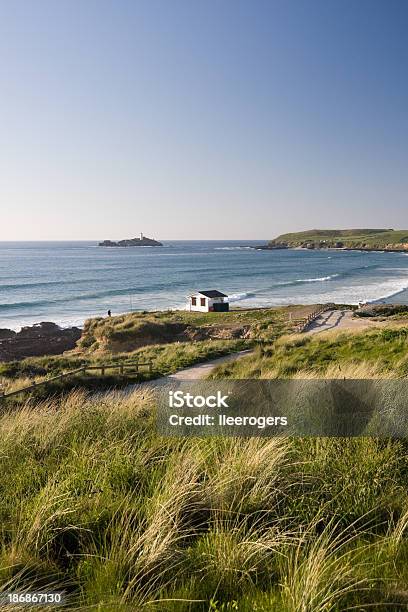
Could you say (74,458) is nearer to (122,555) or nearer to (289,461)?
(122,555)

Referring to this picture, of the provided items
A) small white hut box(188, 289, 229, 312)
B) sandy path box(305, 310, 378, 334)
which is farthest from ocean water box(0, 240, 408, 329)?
sandy path box(305, 310, 378, 334)

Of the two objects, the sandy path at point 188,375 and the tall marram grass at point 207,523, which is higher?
the tall marram grass at point 207,523

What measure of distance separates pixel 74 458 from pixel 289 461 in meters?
2.18

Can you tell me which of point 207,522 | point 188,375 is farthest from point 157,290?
point 207,522

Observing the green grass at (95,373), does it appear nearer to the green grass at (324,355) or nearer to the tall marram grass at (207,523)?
the green grass at (324,355)

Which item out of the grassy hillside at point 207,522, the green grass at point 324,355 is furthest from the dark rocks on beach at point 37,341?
the grassy hillside at point 207,522

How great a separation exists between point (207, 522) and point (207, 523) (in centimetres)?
20

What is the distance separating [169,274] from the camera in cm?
10988

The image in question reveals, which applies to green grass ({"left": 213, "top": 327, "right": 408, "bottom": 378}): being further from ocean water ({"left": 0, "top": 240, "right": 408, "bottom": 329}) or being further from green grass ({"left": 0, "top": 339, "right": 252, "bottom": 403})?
ocean water ({"left": 0, "top": 240, "right": 408, "bottom": 329})

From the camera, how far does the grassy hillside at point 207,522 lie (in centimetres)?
299

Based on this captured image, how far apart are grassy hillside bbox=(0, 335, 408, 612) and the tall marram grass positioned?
1 cm

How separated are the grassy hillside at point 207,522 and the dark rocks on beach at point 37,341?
112 ft

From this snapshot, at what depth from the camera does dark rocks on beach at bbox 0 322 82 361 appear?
38812mm

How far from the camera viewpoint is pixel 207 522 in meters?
3.67
